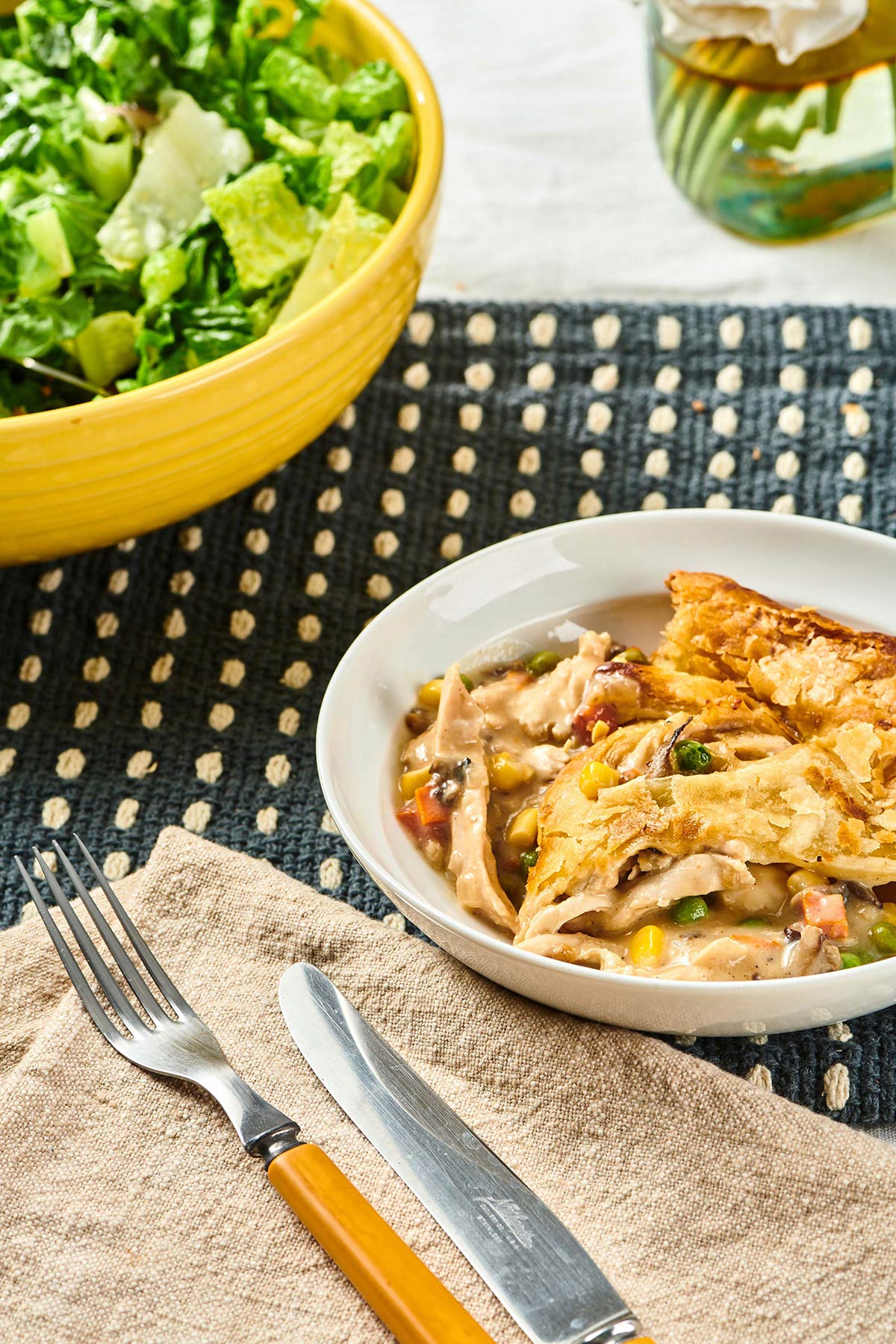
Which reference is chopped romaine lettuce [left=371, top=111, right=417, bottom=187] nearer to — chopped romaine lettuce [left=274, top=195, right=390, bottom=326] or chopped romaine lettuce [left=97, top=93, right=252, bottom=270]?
chopped romaine lettuce [left=274, top=195, right=390, bottom=326]

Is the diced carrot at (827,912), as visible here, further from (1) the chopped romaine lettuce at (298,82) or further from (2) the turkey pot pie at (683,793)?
(1) the chopped romaine lettuce at (298,82)

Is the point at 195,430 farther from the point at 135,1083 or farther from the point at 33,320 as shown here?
the point at 135,1083

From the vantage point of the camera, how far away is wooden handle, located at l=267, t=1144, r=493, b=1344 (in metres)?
1.69

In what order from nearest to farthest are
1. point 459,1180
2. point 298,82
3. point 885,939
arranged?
1. point 459,1180
2. point 885,939
3. point 298,82

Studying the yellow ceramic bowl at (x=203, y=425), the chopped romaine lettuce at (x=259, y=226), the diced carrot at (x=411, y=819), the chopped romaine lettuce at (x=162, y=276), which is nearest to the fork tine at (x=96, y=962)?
the diced carrot at (x=411, y=819)

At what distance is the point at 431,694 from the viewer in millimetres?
2553

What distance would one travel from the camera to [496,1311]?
1.77 m

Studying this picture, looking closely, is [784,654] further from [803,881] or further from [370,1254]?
[370,1254]

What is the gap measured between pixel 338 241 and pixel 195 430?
0.70 metres

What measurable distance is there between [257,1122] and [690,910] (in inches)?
29.3

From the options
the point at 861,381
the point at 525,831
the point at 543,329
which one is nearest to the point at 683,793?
the point at 525,831

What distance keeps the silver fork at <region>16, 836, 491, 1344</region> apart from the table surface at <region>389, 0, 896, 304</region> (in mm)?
2331

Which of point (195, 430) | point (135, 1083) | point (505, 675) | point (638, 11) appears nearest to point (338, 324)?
point (195, 430)

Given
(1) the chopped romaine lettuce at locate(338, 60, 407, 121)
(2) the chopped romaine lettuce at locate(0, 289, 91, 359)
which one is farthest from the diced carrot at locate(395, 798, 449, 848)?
(1) the chopped romaine lettuce at locate(338, 60, 407, 121)
